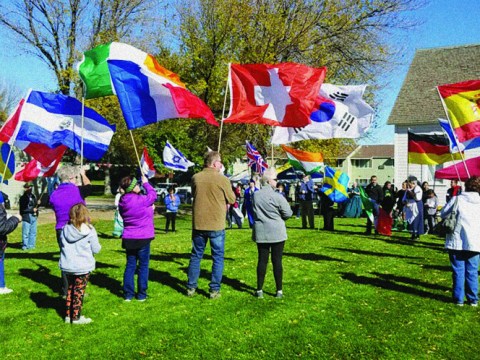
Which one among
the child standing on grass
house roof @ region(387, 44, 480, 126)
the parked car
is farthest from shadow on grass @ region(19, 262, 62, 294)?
the parked car

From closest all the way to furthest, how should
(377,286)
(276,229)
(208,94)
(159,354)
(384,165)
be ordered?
(159,354) → (276,229) → (377,286) → (208,94) → (384,165)

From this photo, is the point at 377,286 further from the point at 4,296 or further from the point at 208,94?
the point at 208,94

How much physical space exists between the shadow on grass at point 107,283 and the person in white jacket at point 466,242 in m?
5.20

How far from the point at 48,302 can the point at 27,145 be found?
3.72 meters

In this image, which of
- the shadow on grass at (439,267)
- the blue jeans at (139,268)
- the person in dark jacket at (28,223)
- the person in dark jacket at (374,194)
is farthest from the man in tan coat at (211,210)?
the person in dark jacket at (374,194)

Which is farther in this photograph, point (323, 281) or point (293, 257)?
point (293, 257)

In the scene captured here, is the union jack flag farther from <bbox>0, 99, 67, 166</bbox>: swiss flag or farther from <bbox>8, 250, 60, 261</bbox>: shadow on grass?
<bbox>0, 99, 67, 166</bbox>: swiss flag

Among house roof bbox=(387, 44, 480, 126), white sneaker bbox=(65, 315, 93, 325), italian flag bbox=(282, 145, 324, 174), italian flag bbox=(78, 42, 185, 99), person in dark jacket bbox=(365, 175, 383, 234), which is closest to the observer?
white sneaker bbox=(65, 315, 93, 325)

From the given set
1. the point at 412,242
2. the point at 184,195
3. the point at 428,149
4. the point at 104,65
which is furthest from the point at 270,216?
the point at 184,195

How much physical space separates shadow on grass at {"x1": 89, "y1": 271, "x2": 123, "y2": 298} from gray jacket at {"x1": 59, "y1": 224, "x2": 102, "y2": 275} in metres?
1.63

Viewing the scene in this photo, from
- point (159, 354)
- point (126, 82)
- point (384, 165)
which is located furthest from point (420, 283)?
point (384, 165)

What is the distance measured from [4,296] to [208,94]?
17.2m

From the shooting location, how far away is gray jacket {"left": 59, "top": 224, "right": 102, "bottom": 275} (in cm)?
625

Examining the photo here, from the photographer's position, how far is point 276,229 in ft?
23.7
